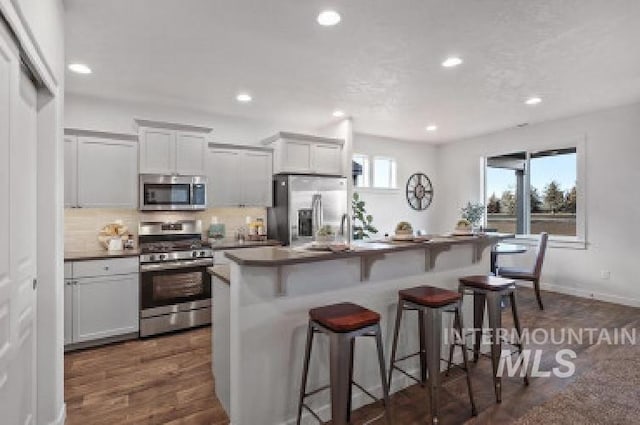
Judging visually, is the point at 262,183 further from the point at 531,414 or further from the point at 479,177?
the point at 479,177

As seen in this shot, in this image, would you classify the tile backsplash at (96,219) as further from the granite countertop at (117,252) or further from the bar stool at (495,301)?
the bar stool at (495,301)

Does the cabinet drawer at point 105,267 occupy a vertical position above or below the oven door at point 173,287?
above

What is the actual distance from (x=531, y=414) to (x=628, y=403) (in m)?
0.79

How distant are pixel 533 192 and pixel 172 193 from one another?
590 centimetres

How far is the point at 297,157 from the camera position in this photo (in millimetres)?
4816

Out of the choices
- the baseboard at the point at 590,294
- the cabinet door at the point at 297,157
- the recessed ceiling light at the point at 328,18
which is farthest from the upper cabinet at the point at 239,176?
the baseboard at the point at 590,294

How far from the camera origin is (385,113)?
15.8ft

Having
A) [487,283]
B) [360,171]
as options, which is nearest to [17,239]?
[487,283]

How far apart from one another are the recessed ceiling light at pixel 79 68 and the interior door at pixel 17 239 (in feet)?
5.35

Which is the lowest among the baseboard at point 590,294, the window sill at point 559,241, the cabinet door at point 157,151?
the baseboard at point 590,294

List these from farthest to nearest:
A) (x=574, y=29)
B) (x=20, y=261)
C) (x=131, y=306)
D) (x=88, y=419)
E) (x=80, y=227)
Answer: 1. (x=80, y=227)
2. (x=131, y=306)
3. (x=574, y=29)
4. (x=88, y=419)
5. (x=20, y=261)

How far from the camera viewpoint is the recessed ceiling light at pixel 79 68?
3145 mm

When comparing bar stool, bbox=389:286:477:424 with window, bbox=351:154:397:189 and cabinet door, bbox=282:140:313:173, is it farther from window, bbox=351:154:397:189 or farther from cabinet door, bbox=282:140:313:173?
window, bbox=351:154:397:189

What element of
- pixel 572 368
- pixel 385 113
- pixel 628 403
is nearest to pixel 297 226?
pixel 385 113
